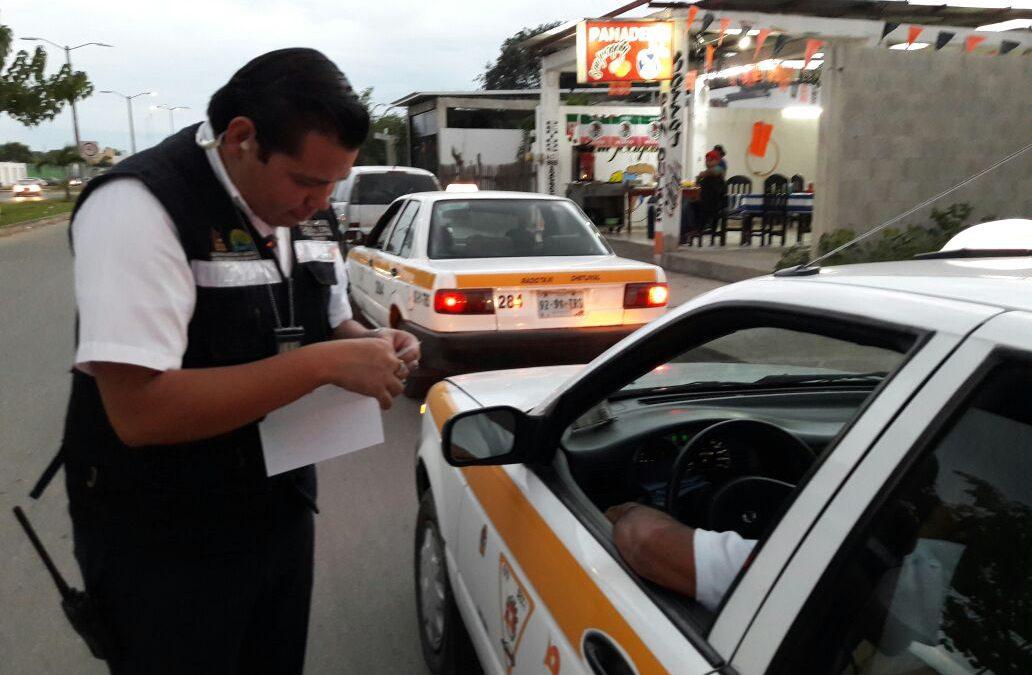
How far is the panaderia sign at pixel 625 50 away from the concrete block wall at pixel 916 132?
2863mm

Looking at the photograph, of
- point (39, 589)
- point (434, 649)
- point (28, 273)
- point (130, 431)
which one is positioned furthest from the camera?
point (28, 273)

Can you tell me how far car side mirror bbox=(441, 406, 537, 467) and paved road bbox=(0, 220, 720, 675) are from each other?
131cm

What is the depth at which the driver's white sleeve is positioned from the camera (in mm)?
1479

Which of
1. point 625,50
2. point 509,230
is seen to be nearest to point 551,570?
point 509,230

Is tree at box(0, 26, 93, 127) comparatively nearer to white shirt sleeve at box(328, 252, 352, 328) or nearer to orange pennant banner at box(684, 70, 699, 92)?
orange pennant banner at box(684, 70, 699, 92)

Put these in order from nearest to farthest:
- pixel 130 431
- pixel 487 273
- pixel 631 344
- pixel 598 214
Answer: pixel 130 431
pixel 631 344
pixel 487 273
pixel 598 214

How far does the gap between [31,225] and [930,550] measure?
3311 centimetres

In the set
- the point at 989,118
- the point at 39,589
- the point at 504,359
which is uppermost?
the point at 989,118

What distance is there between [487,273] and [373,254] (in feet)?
6.92

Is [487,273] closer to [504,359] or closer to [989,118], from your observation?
[504,359]

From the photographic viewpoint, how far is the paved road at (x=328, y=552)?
124 inches

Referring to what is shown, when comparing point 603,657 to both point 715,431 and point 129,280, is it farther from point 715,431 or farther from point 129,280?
point 129,280

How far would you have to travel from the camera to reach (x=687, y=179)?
21250mm

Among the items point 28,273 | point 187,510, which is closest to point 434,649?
point 187,510
